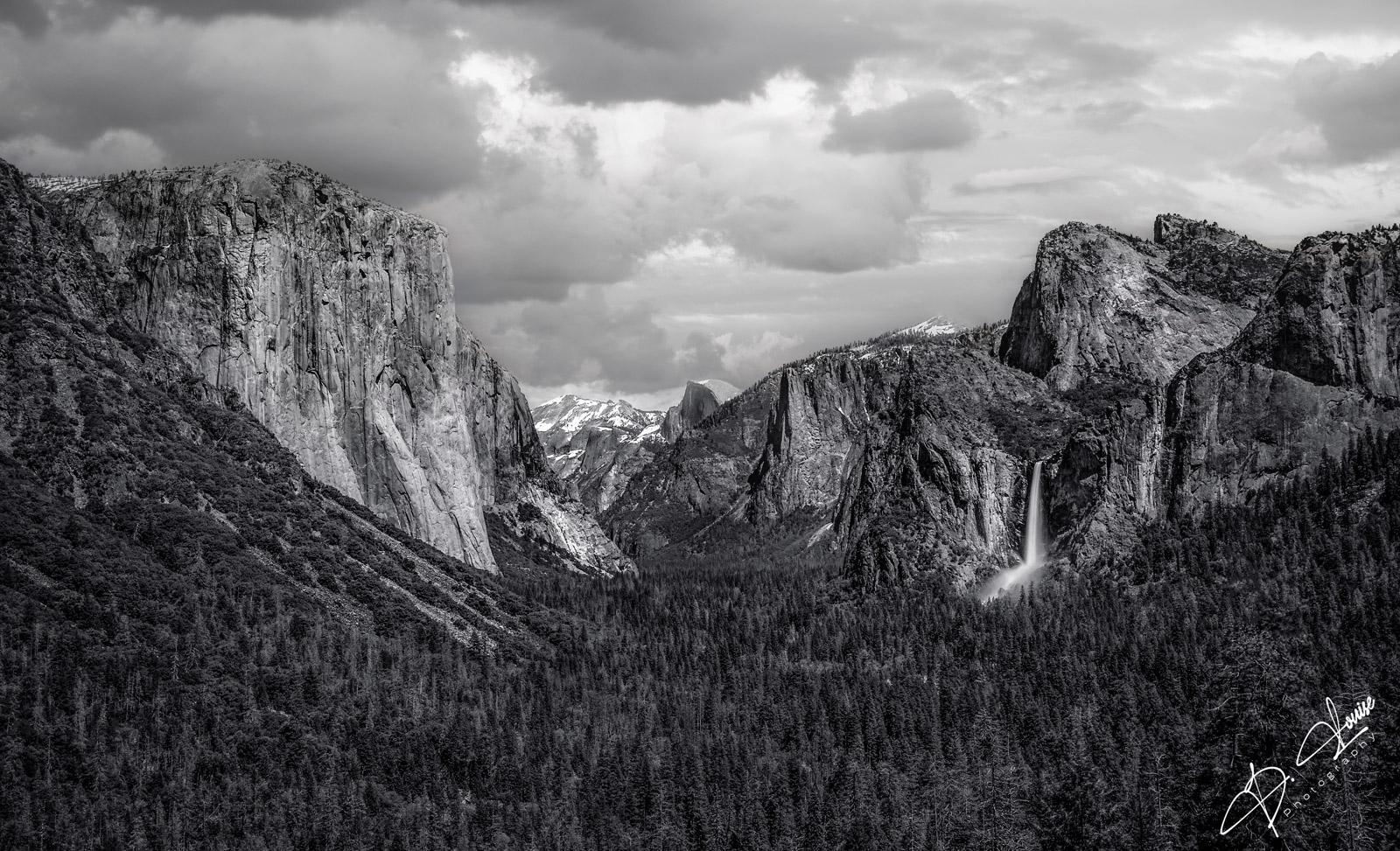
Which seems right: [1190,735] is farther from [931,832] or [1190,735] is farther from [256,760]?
[256,760]

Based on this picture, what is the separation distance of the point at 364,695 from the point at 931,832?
78.7m

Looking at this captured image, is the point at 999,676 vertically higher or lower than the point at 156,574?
lower

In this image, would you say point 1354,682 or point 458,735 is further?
point 458,735

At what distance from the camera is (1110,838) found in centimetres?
7181

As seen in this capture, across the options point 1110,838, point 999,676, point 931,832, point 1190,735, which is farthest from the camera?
point 999,676

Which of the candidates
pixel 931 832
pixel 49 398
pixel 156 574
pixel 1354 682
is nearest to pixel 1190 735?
pixel 1354 682

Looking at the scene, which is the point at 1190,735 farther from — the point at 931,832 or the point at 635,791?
the point at 635,791

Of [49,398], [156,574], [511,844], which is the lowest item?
[511,844]

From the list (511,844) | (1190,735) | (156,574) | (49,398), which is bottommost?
(511,844)

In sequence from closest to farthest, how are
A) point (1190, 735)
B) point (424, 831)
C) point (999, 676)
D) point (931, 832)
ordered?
1. point (1190, 735)
2. point (931, 832)
3. point (424, 831)
4. point (999, 676)

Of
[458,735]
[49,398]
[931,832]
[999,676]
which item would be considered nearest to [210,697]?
[458,735]

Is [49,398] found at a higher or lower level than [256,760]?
higher

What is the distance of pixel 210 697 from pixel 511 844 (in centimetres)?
4057

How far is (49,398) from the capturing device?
19062 cm
